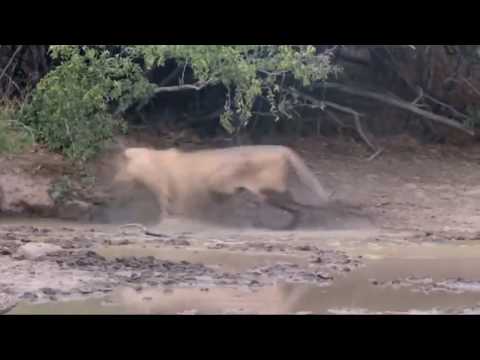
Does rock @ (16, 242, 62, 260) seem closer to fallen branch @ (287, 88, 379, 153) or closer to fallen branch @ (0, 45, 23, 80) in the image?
fallen branch @ (0, 45, 23, 80)

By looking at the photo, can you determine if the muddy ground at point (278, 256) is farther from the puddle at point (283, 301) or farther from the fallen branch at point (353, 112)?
the fallen branch at point (353, 112)

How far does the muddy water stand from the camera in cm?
743

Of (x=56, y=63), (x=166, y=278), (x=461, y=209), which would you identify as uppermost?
(x=56, y=63)

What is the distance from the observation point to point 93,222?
13.1 meters

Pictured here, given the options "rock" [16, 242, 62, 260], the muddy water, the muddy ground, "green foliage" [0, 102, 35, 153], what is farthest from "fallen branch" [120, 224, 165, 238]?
"rock" [16, 242, 62, 260]

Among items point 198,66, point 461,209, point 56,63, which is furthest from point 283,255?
point 56,63

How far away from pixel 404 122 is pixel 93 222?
8856mm

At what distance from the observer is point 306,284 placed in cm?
862

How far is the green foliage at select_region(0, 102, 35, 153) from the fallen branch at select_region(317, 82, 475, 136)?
6.65 meters

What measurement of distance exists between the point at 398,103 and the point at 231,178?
231 inches

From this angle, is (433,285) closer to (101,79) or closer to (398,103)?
(101,79)

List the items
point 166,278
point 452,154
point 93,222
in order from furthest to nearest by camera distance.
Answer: point 452,154
point 93,222
point 166,278

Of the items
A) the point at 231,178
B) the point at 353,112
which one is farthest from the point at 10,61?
the point at 353,112

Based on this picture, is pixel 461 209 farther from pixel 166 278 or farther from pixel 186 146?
pixel 166 278
